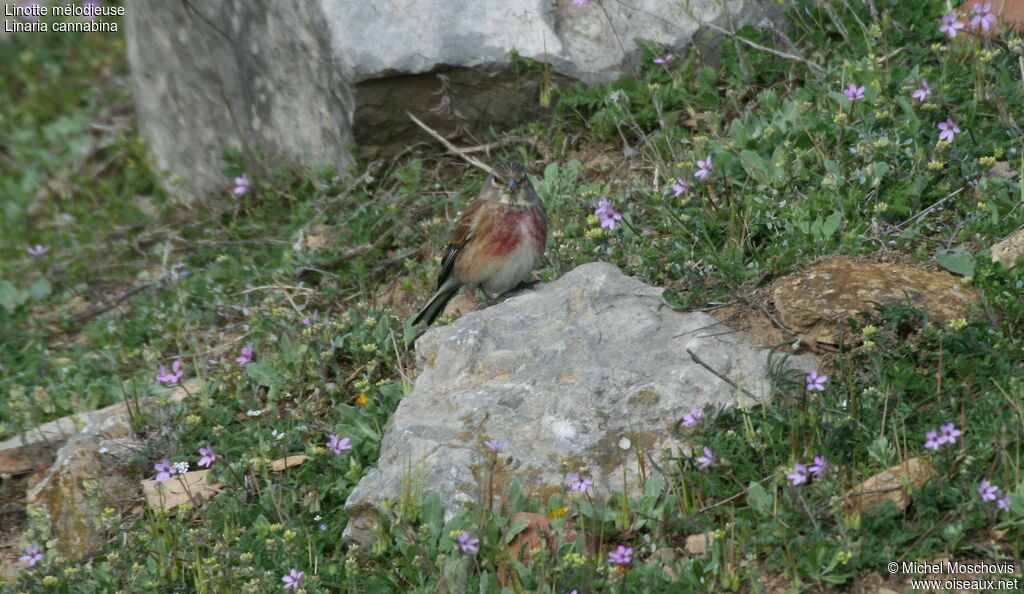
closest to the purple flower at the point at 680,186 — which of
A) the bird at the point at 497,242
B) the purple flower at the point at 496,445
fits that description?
the bird at the point at 497,242

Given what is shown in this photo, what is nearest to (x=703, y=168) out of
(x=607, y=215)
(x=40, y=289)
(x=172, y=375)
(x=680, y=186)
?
(x=680, y=186)

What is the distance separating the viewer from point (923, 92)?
5918 mm

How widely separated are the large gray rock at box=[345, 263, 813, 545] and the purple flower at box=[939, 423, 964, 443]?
73 cm

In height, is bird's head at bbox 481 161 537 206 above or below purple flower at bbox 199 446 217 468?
above

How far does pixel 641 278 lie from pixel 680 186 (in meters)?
0.69

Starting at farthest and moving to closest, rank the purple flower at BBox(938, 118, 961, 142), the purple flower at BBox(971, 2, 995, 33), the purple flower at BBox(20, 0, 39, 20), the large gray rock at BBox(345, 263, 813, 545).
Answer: the purple flower at BBox(20, 0, 39, 20), the purple flower at BBox(971, 2, 995, 33), the purple flower at BBox(938, 118, 961, 142), the large gray rock at BBox(345, 263, 813, 545)

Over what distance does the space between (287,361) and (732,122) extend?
2.81 meters

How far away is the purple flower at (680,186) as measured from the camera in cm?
593

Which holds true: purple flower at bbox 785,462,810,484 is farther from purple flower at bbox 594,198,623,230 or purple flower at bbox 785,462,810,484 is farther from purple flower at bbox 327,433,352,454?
purple flower at bbox 594,198,623,230

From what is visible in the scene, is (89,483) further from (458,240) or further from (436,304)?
(458,240)

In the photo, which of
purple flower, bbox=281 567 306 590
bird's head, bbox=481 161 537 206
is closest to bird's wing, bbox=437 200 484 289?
bird's head, bbox=481 161 537 206

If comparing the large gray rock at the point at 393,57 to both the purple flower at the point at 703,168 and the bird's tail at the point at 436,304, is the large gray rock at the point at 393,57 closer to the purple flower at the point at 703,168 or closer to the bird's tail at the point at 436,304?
the purple flower at the point at 703,168

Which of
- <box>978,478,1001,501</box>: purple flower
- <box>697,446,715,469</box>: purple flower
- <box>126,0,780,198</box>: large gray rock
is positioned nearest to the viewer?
<box>978,478,1001,501</box>: purple flower

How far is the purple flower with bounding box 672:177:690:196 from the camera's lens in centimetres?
593
